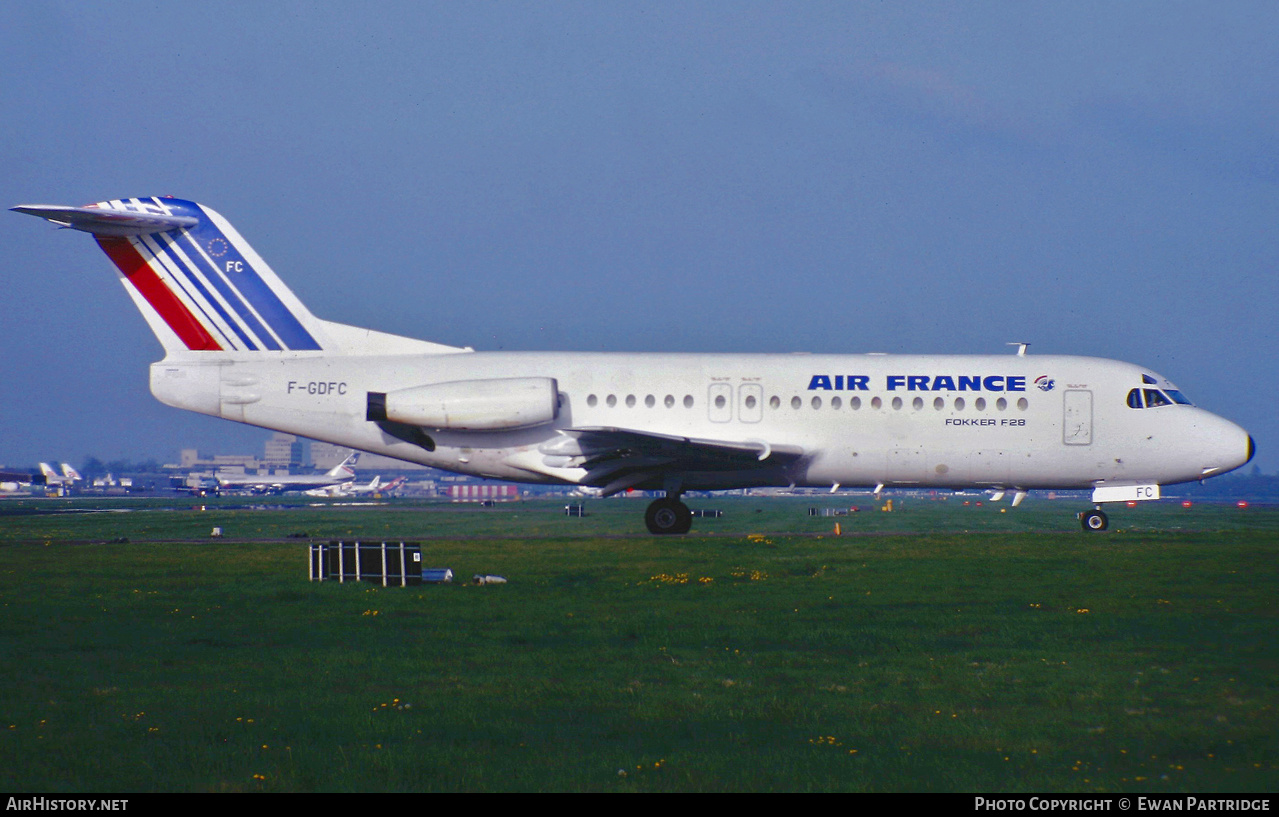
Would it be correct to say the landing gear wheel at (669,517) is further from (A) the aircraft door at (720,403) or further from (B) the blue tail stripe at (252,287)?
(B) the blue tail stripe at (252,287)

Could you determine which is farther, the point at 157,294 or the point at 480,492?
the point at 480,492

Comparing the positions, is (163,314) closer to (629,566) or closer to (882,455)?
(629,566)

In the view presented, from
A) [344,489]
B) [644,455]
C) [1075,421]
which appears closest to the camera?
[644,455]

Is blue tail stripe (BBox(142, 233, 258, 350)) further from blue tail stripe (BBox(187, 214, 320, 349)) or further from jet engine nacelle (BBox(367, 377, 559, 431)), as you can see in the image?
jet engine nacelle (BBox(367, 377, 559, 431))

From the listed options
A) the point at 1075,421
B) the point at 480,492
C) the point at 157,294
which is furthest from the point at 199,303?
the point at 480,492

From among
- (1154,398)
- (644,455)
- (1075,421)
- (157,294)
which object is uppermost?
(157,294)

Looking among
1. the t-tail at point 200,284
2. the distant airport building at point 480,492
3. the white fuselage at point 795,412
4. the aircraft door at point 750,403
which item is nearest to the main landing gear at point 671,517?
the white fuselage at point 795,412

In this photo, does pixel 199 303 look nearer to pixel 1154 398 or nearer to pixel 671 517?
pixel 671 517

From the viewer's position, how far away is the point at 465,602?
14.7 metres

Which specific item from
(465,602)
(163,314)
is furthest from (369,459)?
(465,602)

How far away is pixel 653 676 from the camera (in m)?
9.89

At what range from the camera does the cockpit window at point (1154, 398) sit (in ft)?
89.4

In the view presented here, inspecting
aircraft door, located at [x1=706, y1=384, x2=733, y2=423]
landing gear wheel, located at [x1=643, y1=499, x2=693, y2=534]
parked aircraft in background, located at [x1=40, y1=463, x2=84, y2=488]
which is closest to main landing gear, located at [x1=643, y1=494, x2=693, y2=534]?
landing gear wheel, located at [x1=643, y1=499, x2=693, y2=534]

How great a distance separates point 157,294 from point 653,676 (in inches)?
802
